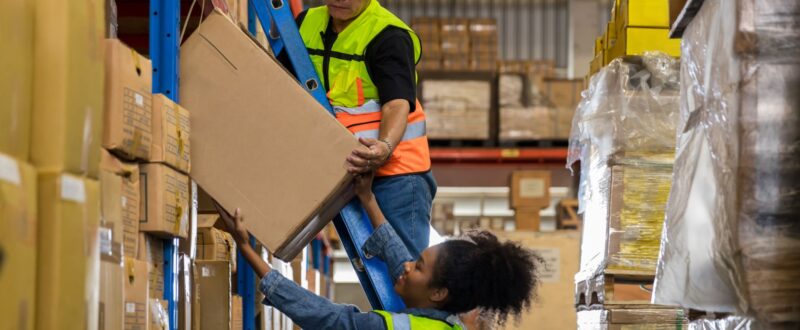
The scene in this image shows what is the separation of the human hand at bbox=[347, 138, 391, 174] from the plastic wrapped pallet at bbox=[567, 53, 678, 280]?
1.54 metres

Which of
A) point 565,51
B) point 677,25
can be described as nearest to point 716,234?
point 677,25

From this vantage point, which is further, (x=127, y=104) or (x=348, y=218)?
(x=348, y=218)

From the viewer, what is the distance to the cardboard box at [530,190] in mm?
10281

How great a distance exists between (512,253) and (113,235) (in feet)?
4.36

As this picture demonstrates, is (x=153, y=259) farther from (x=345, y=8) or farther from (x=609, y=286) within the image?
(x=609, y=286)

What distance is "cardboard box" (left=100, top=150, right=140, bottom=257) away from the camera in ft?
7.64

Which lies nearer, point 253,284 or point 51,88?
point 51,88

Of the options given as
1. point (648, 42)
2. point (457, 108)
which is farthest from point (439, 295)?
point (457, 108)

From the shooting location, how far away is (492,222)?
1232 cm

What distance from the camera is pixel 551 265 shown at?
27.5 feet

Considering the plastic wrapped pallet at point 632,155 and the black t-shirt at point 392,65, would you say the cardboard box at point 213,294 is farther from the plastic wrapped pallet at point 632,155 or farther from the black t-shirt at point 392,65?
the plastic wrapped pallet at point 632,155

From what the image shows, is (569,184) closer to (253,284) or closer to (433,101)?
(433,101)

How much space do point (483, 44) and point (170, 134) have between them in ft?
30.1

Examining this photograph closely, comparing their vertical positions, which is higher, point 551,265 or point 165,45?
point 165,45
